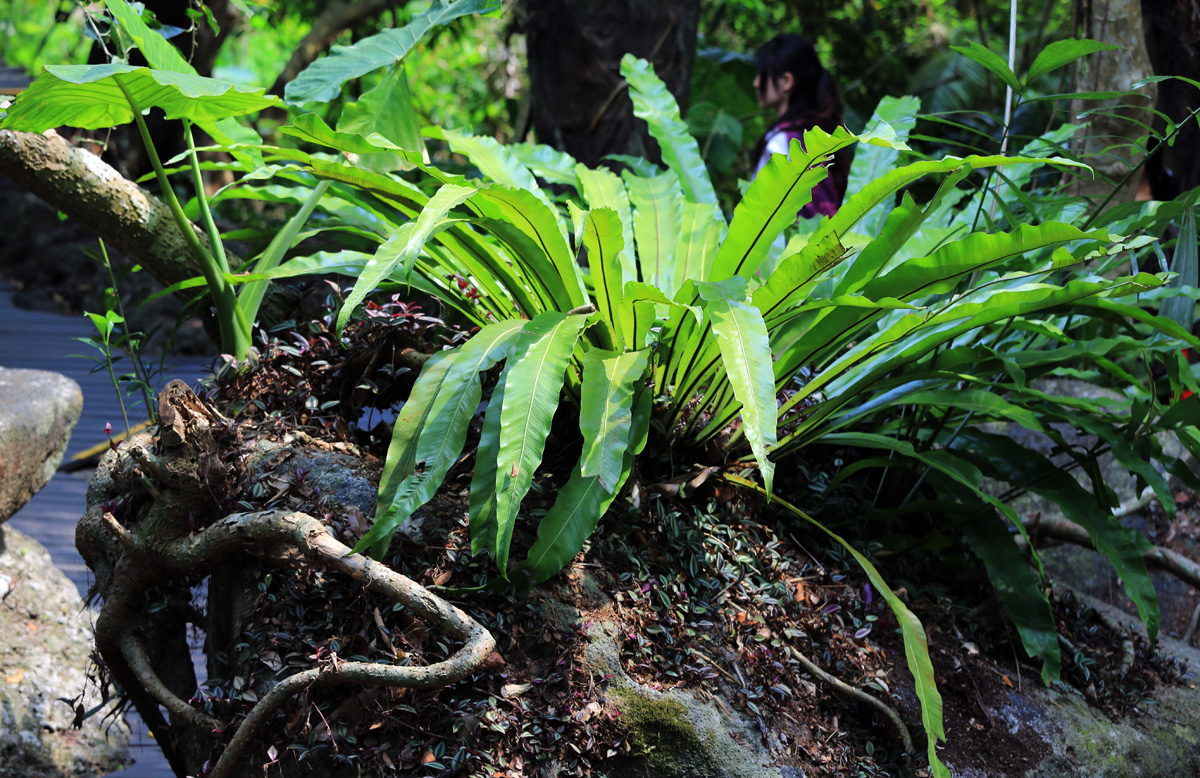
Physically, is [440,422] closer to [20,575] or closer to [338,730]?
[338,730]

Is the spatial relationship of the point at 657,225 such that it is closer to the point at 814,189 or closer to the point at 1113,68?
the point at 814,189

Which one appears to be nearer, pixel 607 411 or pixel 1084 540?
pixel 607 411

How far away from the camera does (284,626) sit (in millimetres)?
1301

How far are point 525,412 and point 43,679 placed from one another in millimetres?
1741

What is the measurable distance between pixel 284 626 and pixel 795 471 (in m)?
1.09

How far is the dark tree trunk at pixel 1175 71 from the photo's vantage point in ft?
9.77

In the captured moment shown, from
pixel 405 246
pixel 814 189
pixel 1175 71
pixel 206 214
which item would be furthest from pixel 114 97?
pixel 1175 71

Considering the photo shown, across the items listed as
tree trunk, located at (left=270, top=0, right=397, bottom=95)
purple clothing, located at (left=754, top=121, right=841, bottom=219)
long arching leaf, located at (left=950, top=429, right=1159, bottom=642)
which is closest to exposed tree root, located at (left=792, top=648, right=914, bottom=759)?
long arching leaf, located at (left=950, top=429, right=1159, bottom=642)

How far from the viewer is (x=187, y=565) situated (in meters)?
1.39

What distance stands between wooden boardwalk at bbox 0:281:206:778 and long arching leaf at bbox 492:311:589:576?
71 cm

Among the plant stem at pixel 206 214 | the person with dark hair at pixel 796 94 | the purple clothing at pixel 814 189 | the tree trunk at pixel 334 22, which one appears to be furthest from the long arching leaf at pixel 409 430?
the tree trunk at pixel 334 22

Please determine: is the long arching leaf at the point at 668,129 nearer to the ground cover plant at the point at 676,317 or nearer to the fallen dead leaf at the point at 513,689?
the ground cover plant at the point at 676,317

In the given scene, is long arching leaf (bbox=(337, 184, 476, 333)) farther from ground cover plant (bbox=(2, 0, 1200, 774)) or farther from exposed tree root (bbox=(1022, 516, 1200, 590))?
exposed tree root (bbox=(1022, 516, 1200, 590))

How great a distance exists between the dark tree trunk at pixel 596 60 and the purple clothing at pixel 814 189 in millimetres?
583
